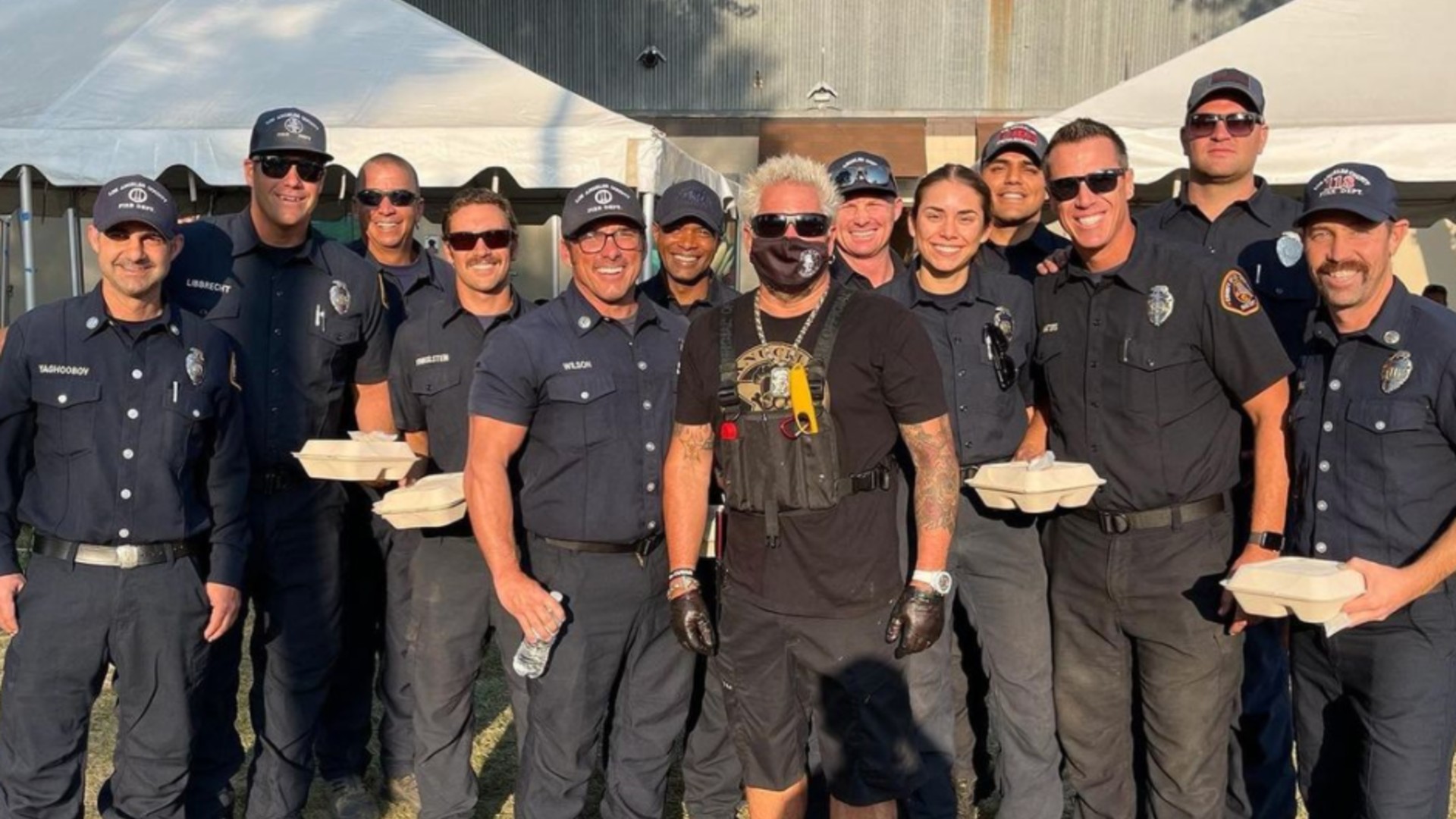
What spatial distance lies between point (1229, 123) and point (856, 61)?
16683mm

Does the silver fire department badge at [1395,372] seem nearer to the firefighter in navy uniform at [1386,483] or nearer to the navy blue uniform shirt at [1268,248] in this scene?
the firefighter in navy uniform at [1386,483]

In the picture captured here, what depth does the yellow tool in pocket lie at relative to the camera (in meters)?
3.25

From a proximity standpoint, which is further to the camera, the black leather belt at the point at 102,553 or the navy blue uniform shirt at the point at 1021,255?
the navy blue uniform shirt at the point at 1021,255

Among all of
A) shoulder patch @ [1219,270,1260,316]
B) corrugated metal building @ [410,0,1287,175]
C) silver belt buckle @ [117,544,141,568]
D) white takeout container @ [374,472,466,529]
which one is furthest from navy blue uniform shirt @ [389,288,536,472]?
corrugated metal building @ [410,0,1287,175]

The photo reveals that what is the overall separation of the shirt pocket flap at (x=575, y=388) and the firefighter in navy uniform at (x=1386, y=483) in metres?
2.04

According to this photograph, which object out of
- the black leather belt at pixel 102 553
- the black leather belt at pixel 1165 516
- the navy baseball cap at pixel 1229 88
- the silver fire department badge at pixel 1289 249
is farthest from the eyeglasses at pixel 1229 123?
the black leather belt at pixel 102 553

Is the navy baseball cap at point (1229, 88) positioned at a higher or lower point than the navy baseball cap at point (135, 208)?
higher

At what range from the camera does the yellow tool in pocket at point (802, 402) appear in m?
3.25

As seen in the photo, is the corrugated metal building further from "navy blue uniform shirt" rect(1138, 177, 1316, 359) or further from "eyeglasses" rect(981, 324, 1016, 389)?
"eyeglasses" rect(981, 324, 1016, 389)

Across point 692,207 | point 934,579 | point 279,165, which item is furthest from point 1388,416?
point 279,165

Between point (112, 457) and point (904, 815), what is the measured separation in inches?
109

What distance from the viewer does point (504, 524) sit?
3600mm

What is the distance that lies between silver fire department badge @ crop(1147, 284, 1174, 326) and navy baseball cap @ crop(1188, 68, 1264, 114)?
0.93 m

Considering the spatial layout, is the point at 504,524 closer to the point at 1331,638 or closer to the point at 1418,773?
the point at 1331,638
